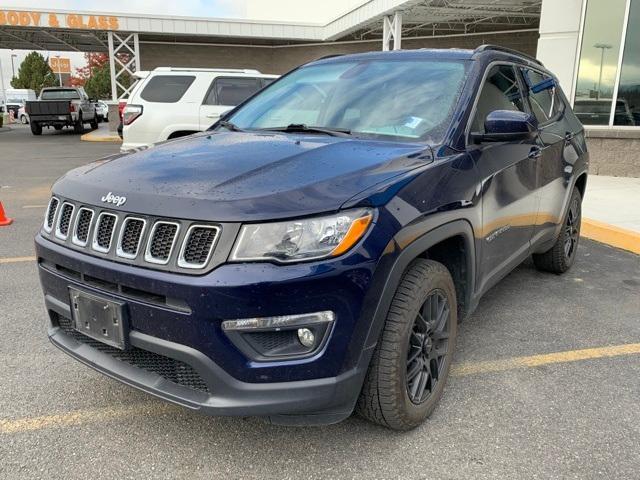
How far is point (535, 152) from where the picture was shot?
3828 mm

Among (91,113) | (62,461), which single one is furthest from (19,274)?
(91,113)

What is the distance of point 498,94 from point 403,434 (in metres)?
2.19

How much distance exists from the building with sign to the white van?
20.2 ft

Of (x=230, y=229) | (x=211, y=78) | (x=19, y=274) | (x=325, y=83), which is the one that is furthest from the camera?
(x=211, y=78)

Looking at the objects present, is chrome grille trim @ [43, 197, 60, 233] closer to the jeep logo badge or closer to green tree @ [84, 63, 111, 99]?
the jeep logo badge

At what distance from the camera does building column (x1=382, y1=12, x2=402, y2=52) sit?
17500mm

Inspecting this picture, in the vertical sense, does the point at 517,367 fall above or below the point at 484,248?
below

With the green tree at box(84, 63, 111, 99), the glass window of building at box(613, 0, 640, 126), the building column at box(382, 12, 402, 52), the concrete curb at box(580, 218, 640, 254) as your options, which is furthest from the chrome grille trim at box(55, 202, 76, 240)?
the green tree at box(84, 63, 111, 99)

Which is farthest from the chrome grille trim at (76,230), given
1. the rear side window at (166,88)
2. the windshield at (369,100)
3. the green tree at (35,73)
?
the green tree at (35,73)

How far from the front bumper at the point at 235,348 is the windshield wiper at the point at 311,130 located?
3.79 feet

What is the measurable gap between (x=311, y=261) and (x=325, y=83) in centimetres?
197

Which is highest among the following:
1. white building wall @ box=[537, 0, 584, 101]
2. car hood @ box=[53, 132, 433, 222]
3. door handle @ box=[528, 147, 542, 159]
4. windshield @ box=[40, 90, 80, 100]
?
white building wall @ box=[537, 0, 584, 101]

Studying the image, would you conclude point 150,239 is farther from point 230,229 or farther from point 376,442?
point 376,442

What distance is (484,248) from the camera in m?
3.12
